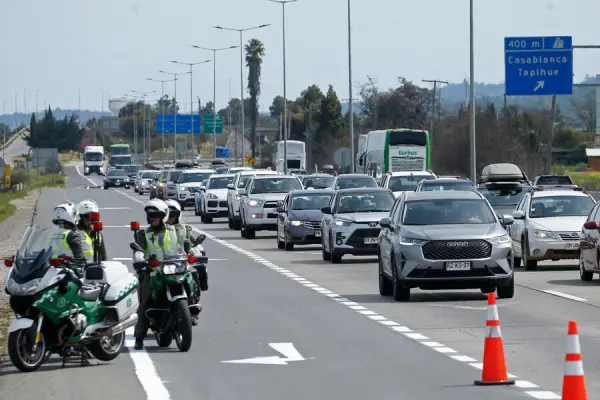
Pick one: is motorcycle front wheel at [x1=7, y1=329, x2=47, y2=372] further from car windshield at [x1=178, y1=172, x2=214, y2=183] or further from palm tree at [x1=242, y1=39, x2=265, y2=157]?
palm tree at [x1=242, y1=39, x2=265, y2=157]

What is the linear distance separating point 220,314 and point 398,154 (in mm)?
49907

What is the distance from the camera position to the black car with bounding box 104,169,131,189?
380 ft

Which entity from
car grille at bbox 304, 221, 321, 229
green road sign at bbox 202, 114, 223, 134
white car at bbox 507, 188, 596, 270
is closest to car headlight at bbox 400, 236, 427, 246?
white car at bbox 507, 188, 596, 270

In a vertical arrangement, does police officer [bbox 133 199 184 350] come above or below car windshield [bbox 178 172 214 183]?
above

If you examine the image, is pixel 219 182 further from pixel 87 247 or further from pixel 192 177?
pixel 87 247

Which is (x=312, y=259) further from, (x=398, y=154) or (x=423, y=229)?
(x=398, y=154)

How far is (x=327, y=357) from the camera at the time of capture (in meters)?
15.1

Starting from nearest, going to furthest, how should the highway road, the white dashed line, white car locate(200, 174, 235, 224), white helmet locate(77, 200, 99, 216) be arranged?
the white dashed line < the highway road < white helmet locate(77, 200, 99, 216) < white car locate(200, 174, 235, 224)

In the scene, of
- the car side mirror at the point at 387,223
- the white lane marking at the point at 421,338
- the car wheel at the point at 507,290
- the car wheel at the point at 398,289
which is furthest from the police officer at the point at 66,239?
the car side mirror at the point at 387,223

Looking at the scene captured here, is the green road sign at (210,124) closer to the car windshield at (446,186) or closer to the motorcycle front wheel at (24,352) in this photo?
the car windshield at (446,186)

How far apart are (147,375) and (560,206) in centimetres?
1801

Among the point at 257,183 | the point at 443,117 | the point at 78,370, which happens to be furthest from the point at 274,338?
the point at 443,117

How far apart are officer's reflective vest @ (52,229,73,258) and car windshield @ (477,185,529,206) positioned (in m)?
22.1

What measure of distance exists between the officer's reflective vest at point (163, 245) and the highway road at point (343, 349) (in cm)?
101
